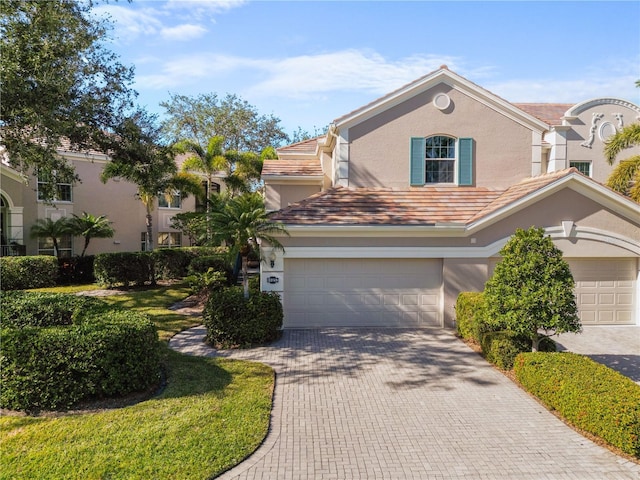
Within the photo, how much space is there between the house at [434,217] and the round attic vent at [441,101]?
0.11 feet

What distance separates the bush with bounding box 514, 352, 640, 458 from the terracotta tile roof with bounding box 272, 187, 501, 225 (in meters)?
5.32

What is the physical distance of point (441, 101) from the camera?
1461 centimetres

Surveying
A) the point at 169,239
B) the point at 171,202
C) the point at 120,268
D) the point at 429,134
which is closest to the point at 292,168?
the point at 429,134

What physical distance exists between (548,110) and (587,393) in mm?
21226

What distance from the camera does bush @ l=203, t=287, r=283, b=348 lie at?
11234 millimetres

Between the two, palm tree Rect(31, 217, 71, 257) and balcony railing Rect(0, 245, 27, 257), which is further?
palm tree Rect(31, 217, 71, 257)

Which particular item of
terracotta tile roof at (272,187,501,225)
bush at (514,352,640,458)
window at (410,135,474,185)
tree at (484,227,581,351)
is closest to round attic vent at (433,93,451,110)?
window at (410,135,474,185)

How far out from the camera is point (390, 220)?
13.0 m

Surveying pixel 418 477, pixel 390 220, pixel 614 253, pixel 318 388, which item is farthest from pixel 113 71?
pixel 614 253

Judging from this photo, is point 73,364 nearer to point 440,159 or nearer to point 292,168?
point 292,168

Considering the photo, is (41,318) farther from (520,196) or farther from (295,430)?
(520,196)

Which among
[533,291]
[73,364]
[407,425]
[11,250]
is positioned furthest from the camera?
[11,250]

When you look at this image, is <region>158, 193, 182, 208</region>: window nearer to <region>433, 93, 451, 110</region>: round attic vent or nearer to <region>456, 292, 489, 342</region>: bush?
<region>433, 93, 451, 110</region>: round attic vent

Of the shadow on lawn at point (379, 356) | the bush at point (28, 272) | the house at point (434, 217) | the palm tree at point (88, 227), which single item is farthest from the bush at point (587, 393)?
the palm tree at point (88, 227)
